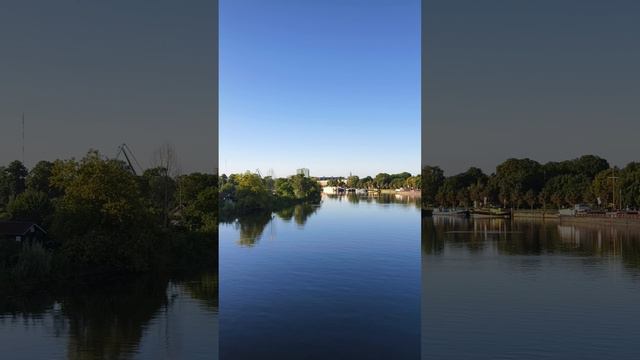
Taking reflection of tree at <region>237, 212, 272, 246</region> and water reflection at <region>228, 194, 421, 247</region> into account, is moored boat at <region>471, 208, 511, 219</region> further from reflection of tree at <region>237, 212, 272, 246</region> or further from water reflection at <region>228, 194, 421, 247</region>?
reflection of tree at <region>237, 212, 272, 246</region>

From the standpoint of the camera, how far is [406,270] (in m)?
12.5

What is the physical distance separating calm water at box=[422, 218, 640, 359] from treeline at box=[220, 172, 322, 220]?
18.6 ft

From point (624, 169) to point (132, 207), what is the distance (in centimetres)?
2324

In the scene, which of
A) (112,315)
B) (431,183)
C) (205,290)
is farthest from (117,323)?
(431,183)

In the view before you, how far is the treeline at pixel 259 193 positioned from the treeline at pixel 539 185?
9993mm

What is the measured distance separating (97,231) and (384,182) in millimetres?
17158

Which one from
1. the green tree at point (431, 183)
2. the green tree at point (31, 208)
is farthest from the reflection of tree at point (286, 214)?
the green tree at point (431, 183)

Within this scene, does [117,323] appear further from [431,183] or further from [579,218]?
[431,183]

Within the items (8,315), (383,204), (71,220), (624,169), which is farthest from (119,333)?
(624,169)

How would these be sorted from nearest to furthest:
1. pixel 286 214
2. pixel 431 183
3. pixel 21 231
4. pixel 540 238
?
1. pixel 21 231
2. pixel 540 238
3. pixel 286 214
4. pixel 431 183

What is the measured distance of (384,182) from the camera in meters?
27.8

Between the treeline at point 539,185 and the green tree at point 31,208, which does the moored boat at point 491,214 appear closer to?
the treeline at point 539,185

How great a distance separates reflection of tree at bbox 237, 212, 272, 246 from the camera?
1702 cm

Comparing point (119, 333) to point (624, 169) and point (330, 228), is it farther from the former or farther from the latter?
point (624, 169)
